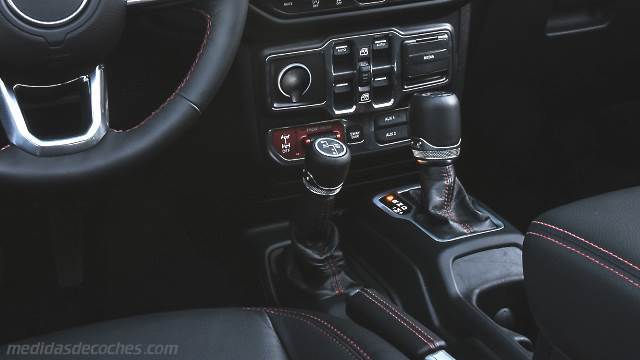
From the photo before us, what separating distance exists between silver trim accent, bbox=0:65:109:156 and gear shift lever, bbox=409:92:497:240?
58cm

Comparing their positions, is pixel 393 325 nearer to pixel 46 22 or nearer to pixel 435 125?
pixel 435 125

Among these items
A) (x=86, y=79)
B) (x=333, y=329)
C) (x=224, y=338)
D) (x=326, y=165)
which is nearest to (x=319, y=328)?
(x=333, y=329)

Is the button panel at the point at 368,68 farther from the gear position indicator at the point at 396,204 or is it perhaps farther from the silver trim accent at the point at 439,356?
the silver trim accent at the point at 439,356

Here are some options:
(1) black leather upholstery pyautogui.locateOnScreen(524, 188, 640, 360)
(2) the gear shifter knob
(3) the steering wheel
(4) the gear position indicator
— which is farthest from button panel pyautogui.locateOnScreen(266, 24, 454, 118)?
(1) black leather upholstery pyautogui.locateOnScreen(524, 188, 640, 360)

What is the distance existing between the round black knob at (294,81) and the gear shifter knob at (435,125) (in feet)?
0.62

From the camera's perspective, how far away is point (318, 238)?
62.4 inches

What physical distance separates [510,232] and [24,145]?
36.2 inches

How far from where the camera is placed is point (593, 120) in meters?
2.18

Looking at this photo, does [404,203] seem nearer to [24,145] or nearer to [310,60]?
[310,60]

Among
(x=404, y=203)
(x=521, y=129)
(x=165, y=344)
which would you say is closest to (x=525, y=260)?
(x=165, y=344)

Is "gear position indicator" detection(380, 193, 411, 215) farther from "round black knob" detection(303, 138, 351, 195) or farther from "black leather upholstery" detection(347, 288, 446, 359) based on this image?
"black leather upholstery" detection(347, 288, 446, 359)

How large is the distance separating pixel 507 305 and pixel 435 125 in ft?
1.16

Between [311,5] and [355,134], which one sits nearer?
[311,5]

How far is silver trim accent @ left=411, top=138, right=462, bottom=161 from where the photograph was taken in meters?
1.50
